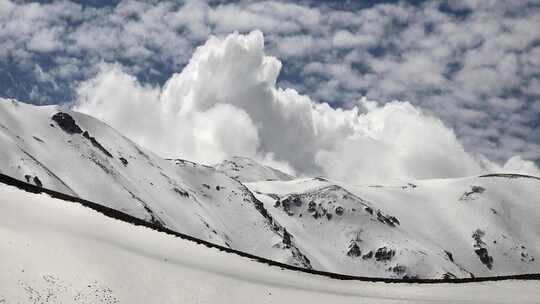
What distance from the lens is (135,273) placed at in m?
32.4

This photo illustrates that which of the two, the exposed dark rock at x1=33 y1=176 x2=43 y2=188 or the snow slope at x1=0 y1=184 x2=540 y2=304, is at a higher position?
the snow slope at x1=0 y1=184 x2=540 y2=304

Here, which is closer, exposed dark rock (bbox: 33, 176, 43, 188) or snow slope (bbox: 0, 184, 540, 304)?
snow slope (bbox: 0, 184, 540, 304)

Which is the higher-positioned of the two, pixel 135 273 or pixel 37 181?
pixel 135 273

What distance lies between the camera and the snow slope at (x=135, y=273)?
29359mm

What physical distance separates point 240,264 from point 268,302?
6665mm

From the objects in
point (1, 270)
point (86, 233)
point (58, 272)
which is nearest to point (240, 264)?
point (86, 233)

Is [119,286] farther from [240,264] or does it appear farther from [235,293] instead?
[240,264]

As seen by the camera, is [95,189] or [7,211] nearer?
[7,211]

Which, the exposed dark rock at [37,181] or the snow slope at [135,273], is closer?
the snow slope at [135,273]

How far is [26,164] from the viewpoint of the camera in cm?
16975

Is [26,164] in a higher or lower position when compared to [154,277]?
lower

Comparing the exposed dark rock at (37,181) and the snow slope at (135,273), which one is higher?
the snow slope at (135,273)

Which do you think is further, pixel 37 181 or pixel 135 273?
pixel 37 181

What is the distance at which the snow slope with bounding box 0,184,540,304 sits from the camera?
96.3 ft
